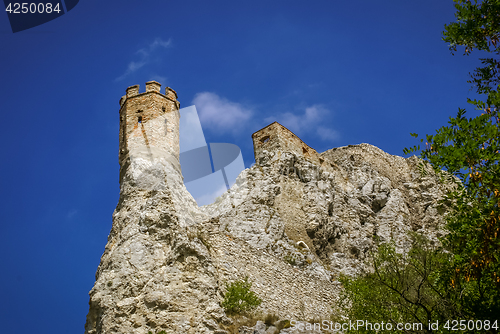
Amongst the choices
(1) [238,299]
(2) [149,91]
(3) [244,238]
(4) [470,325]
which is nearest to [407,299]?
(4) [470,325]

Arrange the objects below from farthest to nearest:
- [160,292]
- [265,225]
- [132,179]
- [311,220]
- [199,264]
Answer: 1. [311,220]
2. [265,225]
3. [132,179]
4. [199,264]
5. [160,292]

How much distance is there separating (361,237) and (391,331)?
16096 mm

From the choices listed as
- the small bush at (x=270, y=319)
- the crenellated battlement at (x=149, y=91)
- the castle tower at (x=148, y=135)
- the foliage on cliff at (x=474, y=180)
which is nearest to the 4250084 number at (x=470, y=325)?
the foliage on cliff at (x=474, y=180)

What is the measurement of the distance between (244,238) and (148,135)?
7.07 m

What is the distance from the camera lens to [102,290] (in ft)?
44.0

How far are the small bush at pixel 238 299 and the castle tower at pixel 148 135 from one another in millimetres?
4840

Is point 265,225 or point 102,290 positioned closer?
point 102,290

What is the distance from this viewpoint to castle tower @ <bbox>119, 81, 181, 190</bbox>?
16.9 meters

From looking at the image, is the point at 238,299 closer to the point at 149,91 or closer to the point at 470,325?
the point at 470,325

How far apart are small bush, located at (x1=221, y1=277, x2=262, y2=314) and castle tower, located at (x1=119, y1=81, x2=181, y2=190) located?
4.84 meters

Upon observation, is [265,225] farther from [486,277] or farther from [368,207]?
[486,277]

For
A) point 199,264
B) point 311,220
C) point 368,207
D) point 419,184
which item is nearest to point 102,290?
point 199,264

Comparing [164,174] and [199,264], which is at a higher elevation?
[164,174]

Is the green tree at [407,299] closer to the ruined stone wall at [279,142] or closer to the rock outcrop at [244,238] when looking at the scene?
the rock outcrop at [244,238]
